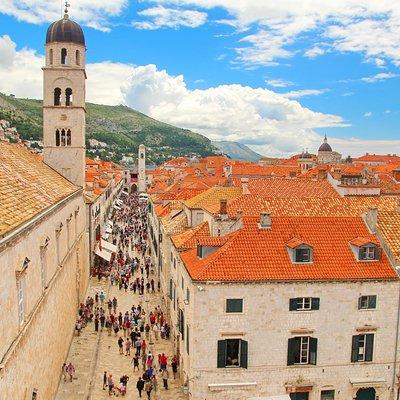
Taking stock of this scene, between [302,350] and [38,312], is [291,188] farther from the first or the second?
[38,312]

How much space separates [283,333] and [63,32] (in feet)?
99.0

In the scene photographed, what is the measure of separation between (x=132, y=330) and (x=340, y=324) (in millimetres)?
14913

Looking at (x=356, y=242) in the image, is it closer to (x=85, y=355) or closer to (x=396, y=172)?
(x=85, y=355)

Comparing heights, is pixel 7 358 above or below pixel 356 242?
below

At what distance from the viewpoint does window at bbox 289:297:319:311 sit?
71.6 ft

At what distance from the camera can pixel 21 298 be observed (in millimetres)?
16531

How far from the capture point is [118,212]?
98438mm

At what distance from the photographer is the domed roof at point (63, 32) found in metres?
40.4

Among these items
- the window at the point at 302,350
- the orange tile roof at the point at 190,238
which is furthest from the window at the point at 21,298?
the orange tile roof at the point at 190,238

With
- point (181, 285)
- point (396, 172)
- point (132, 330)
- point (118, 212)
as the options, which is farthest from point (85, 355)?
point (118, 212)

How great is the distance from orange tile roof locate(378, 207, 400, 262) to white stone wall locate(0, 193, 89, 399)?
15342mm

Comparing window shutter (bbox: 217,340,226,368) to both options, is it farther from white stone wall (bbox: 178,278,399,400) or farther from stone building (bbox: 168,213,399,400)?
white stone wall (bbox: 178,278,399,400)

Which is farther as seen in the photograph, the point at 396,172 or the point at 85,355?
the point at 396,172

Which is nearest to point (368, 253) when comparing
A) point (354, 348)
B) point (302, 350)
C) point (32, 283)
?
point (354, 348)
